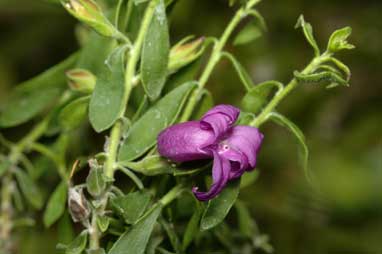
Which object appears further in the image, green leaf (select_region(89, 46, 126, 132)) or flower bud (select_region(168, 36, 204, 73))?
flower bud (select_region(168, 36, 204, 73))

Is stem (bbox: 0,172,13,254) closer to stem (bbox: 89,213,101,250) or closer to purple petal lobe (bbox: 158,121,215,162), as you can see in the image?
stem (bbox: 89,213,101,250)

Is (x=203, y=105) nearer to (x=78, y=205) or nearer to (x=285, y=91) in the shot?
(x=285, y=91)

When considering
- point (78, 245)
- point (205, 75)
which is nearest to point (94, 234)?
point (78, 245)

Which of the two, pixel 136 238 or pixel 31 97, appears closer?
pixel 136 238


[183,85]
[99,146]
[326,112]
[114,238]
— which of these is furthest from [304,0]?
[114,238]

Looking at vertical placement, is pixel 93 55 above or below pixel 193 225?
above

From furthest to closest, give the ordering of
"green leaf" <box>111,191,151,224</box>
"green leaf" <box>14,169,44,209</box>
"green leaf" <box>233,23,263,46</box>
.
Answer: "green leaf" <box>14,169,44,209</box> → "green leaf" <box>233,23,263,46</box> → "green leaf" <box>111,191,151,224</box>

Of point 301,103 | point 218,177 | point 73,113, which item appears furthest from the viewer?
point 301,103

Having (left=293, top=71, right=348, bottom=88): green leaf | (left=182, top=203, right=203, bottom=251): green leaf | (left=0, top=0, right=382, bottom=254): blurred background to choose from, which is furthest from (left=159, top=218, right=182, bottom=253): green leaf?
(left=0, top=0, right=382, bottom=254): blurred background
